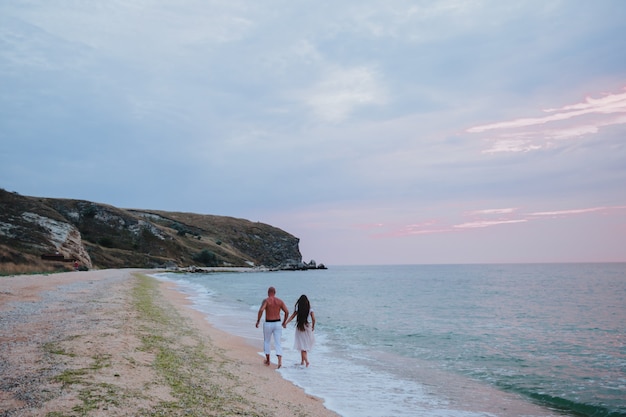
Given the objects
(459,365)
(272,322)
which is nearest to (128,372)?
(272,322)

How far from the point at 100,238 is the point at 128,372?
121820 millimetres

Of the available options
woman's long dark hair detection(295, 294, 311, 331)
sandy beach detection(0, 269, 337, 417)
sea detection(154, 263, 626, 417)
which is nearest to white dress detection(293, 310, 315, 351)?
woman's long dark hair detection(295, 294, 311, 331)

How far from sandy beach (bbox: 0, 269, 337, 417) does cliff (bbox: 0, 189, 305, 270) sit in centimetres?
4112

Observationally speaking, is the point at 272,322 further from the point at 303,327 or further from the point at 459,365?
the point at 459,365

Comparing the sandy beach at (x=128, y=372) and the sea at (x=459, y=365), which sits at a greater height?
the sandy beach at (x=128, y=372)

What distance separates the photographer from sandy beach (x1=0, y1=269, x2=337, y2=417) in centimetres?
717

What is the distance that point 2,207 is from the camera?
73.1 metres

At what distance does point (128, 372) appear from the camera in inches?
364

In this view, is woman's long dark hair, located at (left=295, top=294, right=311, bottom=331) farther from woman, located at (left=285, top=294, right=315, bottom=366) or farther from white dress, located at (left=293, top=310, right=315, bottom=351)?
white dress, located at (left=293, top=310, right=315, bottom=351)

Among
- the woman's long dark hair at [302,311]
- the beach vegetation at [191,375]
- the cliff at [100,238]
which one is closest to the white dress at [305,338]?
the woman's long dark hair at [302,311]

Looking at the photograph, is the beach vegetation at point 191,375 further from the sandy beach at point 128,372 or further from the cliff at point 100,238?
the cliff at point 100,238

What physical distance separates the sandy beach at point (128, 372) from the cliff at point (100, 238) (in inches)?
1619

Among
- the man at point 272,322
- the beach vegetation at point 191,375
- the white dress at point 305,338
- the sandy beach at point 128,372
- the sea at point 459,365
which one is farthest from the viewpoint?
the white dress at point 305,338

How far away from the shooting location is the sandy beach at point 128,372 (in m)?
7.17
